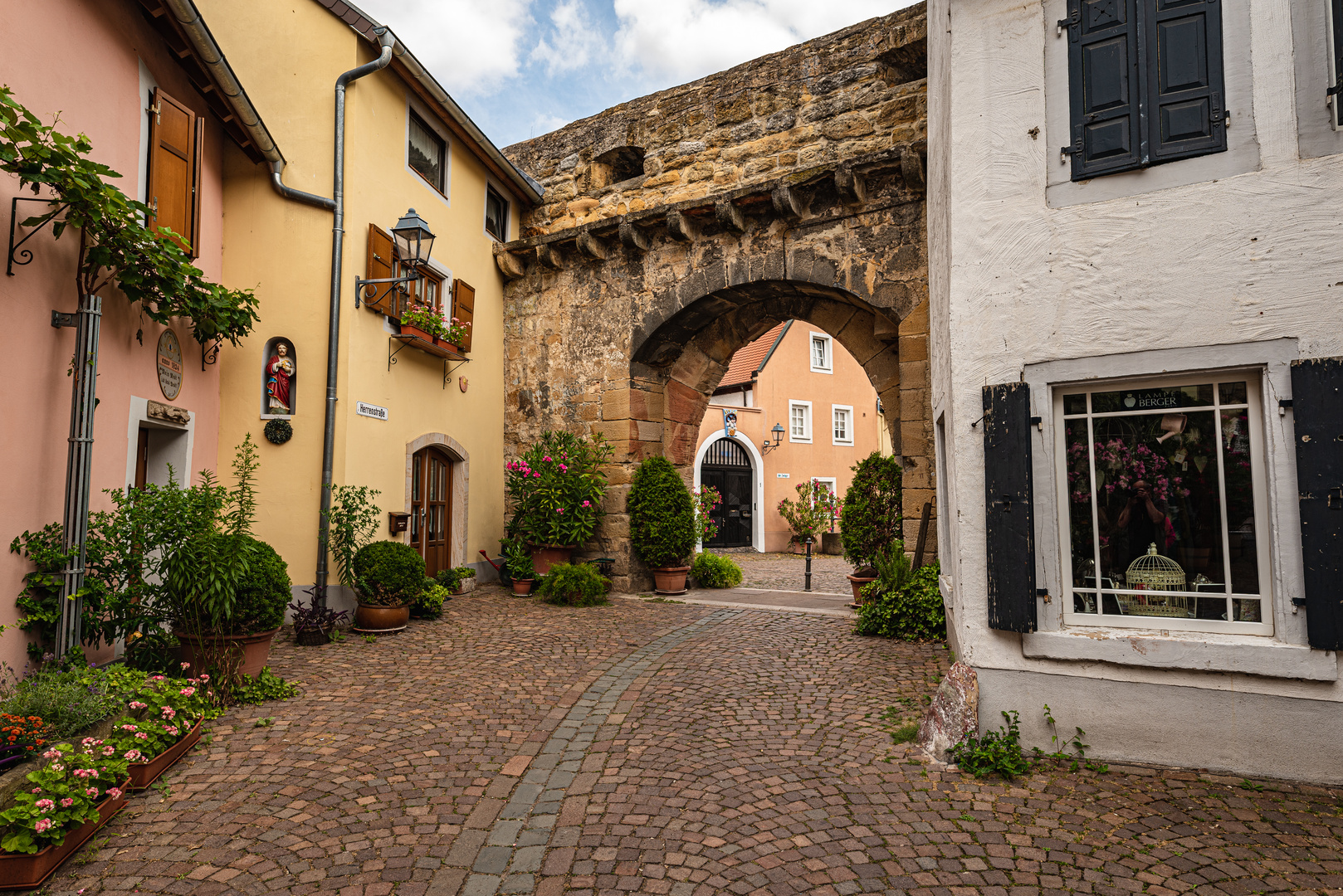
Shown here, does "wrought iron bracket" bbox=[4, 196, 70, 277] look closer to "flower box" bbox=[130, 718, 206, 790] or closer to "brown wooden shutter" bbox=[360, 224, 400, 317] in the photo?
"flower box" bbox=[130, 718, 206, 790]

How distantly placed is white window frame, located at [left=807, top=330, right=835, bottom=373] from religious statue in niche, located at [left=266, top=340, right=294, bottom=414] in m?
15.4

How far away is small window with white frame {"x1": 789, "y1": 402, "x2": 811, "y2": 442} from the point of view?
20266mm

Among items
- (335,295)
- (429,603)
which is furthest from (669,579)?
(335,295)

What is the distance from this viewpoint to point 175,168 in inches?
227

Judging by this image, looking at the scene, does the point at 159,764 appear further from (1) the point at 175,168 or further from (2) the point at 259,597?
(1) the point at 175,168

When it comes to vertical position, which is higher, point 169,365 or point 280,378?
point 280,378

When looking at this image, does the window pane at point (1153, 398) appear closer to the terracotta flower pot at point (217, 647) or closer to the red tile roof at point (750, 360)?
the terracotta flower pot at point (217, 647)

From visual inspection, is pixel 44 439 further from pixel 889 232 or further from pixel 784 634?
pixel 889 232

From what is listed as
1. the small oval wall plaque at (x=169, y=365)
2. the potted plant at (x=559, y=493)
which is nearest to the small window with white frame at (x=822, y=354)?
the potted plant at (x=559, y=493)

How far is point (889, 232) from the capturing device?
7812mm

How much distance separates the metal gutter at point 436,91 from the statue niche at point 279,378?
3248mm

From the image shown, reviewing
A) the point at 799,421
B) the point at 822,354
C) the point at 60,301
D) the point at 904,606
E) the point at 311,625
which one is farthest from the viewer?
the point at 822,354

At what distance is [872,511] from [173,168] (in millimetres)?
7104

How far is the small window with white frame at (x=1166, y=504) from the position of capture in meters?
3.47
